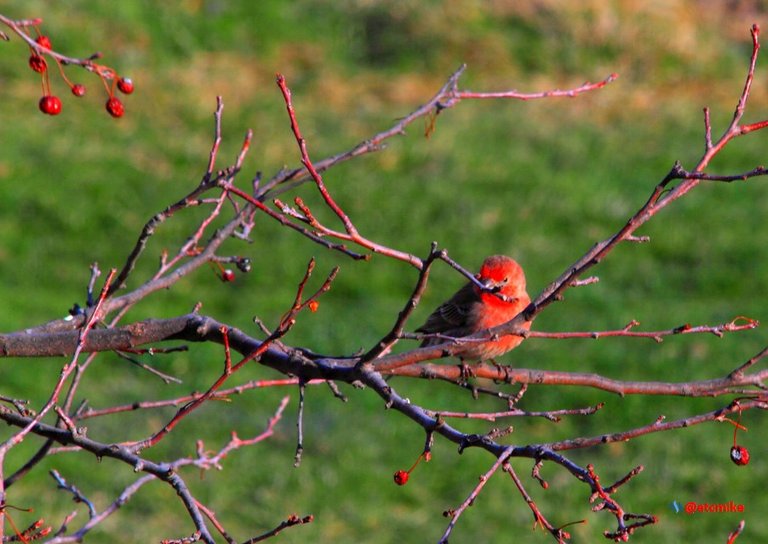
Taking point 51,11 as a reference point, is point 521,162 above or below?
below

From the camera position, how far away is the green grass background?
25.4ft

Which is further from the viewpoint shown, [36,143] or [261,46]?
[261,46]

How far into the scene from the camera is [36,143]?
1255 centimetres

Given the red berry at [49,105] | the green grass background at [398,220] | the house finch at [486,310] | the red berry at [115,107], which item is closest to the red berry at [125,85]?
the red berry at [115,107]

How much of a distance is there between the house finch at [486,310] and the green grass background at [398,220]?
4.65 ft

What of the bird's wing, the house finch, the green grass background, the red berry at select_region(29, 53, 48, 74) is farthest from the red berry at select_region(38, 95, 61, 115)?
the bird's wing

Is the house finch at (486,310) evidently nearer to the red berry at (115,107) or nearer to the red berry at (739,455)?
the red berry at (115,107)

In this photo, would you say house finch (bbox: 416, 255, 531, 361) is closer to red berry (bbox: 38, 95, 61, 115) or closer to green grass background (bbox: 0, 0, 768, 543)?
green grass background (bbox: 0, 0, 768, 543)

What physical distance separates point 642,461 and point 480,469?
41.4 inches

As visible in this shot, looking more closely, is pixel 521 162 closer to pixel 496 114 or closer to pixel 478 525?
pixel 496 114

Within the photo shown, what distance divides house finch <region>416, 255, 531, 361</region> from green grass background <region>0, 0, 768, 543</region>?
1.42 metres

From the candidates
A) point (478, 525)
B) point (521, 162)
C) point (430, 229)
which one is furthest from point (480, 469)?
point (521, 162)

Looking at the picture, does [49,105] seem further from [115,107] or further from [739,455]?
[739,455]

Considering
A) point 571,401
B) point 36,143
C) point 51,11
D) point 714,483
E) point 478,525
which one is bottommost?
point 478,525
